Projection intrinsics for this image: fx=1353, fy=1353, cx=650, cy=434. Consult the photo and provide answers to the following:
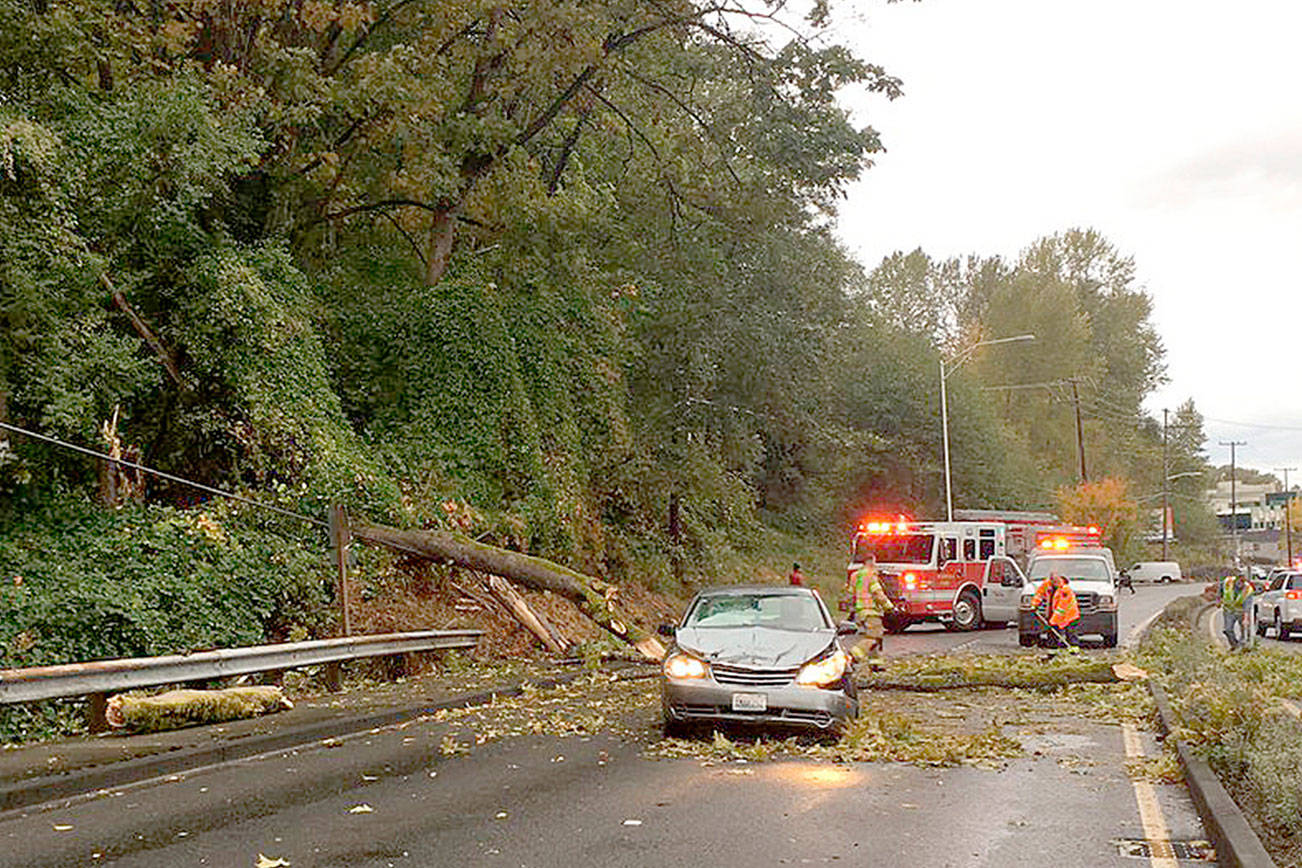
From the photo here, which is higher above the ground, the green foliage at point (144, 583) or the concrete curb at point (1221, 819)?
the green foliage at point (144, 583)

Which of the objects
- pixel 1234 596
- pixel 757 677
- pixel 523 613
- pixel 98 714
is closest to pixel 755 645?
pixel 757 677

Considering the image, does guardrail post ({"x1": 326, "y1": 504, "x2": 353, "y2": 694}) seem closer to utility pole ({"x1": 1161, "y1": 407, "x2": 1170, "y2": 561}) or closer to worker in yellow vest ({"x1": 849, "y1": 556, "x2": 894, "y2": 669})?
worker in yellow vest ({"x1": 849, "y1": 556, "x2": 894, "y2": 669})

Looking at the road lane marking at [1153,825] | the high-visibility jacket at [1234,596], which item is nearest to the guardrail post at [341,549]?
the road lane marking at [1153,825]

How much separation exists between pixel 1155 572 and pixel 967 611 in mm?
58608

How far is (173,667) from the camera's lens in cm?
1229

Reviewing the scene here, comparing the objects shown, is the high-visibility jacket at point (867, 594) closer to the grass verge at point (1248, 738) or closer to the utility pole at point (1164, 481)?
the grass verge at point (1248, 738)

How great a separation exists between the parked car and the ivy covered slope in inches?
264

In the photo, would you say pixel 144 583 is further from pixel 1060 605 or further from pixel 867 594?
pixel 1060 605

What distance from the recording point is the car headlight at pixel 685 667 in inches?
475

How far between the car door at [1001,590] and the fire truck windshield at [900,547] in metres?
1.66

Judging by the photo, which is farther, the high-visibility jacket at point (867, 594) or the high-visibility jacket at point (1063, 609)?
the high-visibility jacket at point (1063, 609)

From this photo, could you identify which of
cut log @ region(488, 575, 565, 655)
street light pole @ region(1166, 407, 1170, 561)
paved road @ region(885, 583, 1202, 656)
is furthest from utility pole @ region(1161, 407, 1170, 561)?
cut log @ region(488, 575, 565, 655)

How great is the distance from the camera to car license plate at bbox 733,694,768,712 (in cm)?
1178

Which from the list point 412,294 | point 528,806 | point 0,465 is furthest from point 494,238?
point 528,806
